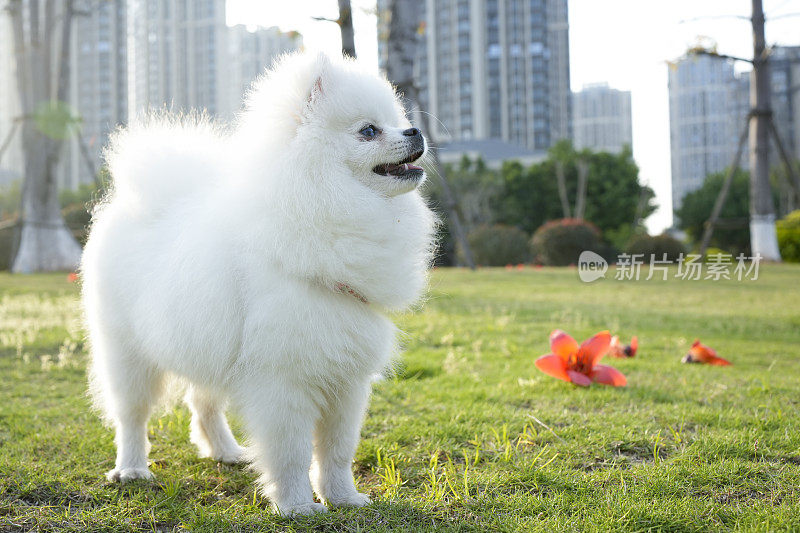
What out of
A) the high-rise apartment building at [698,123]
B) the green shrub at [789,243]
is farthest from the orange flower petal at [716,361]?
the high-rise apartment building at [698,123]

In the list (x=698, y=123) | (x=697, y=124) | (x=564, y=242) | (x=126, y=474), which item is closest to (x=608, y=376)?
(x=126, y=474)

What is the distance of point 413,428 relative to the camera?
10.1 feet

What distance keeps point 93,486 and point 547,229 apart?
52.1ft

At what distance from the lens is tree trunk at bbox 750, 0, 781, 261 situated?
44.9 ft

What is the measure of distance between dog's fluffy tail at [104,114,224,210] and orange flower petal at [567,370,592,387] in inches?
87.3

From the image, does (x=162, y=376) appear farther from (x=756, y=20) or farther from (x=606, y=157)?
(x=606, y=157)

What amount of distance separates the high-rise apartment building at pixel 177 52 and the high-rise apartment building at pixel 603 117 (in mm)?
50140

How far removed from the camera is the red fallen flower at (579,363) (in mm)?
3641

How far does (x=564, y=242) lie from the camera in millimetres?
17016

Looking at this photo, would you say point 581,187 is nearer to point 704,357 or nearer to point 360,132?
point 704,357

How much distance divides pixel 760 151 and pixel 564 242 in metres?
4.95

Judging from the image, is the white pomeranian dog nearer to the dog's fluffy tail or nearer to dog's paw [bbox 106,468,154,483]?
the dog's fluffy tail

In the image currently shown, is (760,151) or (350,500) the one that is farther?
(760,151)

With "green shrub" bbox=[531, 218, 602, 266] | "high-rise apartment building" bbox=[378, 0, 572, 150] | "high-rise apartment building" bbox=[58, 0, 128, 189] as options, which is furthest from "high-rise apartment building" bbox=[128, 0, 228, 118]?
"green shrub" bbox=[531, 218, 602, 266]
